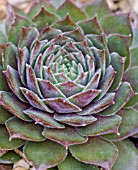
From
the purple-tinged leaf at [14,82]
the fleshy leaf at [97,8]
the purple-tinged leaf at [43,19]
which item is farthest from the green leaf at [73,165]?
the fleshy leaf at [97,8]

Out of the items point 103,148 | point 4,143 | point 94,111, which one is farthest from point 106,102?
point 4,143

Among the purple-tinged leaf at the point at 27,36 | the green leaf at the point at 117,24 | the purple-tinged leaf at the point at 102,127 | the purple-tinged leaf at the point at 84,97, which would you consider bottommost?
the purple-tinged leaf at the point at 102,127

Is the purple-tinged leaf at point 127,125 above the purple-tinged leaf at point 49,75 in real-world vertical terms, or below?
below

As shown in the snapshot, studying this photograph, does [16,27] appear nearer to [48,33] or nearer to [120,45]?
[48,33]

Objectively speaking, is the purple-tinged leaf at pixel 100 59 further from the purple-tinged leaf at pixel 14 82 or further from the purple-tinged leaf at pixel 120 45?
the purple-tinged leaf at pixel 14 82

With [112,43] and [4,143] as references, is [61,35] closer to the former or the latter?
[112,43]
